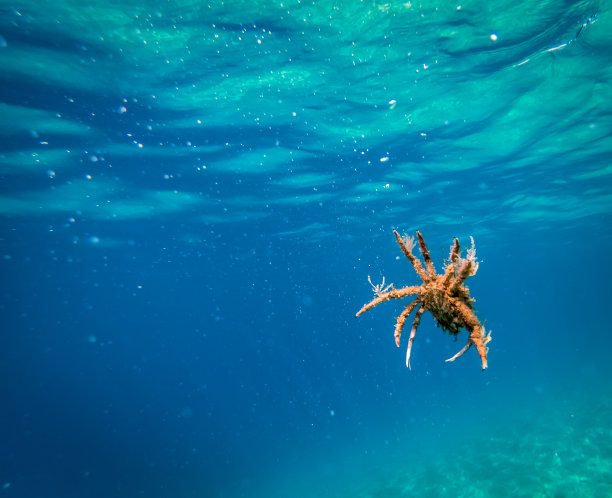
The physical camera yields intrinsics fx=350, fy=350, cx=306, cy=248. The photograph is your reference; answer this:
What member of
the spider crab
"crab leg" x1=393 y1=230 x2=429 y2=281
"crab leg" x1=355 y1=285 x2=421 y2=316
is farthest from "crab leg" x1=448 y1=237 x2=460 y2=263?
"crab leg" x1=355 y1=285 x2=421 y2=316

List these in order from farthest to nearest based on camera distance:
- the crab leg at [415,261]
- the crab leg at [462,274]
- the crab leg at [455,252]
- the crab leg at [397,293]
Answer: the crab leg at [397,293] < the crab leg at [415,261] < the crab leg at [455,252] < the crab leg at [462,274]

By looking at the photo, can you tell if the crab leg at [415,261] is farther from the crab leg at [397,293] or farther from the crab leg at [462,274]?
the crab leg at [462,274]

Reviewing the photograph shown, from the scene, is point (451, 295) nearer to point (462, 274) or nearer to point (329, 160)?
point (462, 274)

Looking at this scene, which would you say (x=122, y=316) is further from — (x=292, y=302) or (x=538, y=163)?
(x=538, y=163)

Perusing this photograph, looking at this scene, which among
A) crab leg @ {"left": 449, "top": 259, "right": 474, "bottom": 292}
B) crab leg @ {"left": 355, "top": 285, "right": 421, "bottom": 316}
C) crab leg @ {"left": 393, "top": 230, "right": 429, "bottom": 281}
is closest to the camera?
crab leg @ {"left": 449, "top": 259, "right": 474, "bottom": 292}

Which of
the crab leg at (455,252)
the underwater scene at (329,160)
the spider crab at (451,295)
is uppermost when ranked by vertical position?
the underwater scene at (329,160)

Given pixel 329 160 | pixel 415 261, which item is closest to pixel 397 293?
pixel 415 261

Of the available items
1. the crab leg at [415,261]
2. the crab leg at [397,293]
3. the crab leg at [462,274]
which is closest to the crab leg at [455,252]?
the crab leg at [462,274]

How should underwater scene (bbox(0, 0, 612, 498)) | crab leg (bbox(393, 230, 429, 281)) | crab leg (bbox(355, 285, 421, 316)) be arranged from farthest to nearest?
1. underwater scene (bbox(0, 0, 612, 498))
2. crab leg (bbox(355, 285, 421, 316))
3. crab leg (bbox(393, 230, 429, 281))

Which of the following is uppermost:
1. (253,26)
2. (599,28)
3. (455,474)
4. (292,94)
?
(292,94)

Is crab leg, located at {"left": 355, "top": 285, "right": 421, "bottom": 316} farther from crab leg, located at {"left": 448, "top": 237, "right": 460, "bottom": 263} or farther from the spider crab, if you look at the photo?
crab leg, located at {"left": 448, "top": 237, "right": 460, "bottom": 263}

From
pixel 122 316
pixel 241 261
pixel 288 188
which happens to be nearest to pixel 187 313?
pixel 122 316
